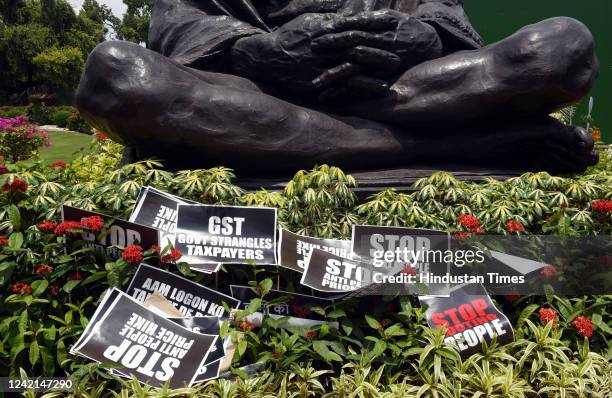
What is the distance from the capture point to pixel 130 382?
1474mm

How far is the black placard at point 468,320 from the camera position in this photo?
1.68 m

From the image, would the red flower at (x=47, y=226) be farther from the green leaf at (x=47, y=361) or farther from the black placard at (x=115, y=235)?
the green leaf at (x=47, y=361)

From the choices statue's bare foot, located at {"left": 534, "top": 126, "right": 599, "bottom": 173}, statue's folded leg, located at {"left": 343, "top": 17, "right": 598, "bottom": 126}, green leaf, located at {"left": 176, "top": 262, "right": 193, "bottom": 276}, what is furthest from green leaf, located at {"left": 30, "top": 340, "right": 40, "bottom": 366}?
statue's bare foot, located at {"left": 534, "top": 126, "right": 599, "bottom": 173}

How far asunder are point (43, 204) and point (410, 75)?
180 cm

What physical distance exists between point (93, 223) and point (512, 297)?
145cm

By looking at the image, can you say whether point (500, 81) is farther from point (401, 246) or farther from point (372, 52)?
point (401, 246)

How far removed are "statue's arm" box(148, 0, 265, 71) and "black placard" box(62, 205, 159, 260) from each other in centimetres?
121

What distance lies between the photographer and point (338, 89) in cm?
266

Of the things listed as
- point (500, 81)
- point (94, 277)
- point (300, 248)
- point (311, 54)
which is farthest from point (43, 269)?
point (500, 81)

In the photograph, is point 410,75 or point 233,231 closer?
point 233,231

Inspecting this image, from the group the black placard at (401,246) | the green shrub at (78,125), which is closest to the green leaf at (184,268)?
the black placard at (401,246)

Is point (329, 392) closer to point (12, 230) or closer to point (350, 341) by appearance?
point (350, 341)

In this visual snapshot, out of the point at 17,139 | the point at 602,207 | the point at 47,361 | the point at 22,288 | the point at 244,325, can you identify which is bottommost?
the point at 47,361

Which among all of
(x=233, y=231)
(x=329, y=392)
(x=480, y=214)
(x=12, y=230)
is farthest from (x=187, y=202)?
(x=480, y=214)
